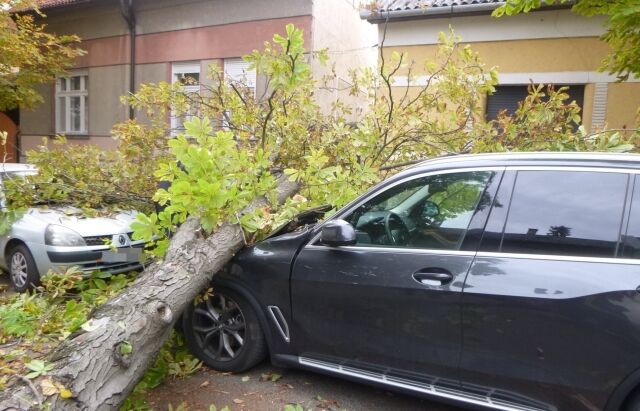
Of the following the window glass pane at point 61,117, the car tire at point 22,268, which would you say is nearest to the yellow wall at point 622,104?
the car tire at point 22,268

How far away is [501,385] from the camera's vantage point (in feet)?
8.47

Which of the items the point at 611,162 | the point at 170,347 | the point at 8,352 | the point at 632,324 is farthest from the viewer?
the point at 170,347

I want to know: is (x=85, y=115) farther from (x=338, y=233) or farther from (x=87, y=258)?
(x=338, y=233)

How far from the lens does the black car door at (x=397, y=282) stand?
2730 mm

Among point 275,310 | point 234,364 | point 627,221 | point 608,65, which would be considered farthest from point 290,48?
point 608,65

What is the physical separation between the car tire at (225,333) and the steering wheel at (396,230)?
1108 mm

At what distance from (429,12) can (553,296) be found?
746cm

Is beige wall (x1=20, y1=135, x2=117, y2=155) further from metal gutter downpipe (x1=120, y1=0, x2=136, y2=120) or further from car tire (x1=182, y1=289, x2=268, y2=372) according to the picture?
car tire (x1=182, y1=289, x2=268, y2=372)

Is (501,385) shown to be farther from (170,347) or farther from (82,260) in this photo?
(82,260)

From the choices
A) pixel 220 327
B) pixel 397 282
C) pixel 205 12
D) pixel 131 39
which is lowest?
pixel 220 327

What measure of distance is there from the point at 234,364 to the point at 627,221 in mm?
2626

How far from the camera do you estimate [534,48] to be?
8.41 m

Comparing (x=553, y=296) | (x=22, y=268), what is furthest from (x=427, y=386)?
(x=22, y=268)

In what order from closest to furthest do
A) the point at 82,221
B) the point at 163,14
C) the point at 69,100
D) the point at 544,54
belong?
the point at 82,221 < the point at 544,54 < the point at 163,14 < the point at 69,100
